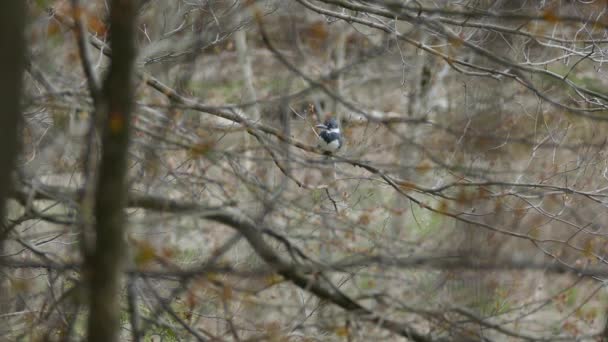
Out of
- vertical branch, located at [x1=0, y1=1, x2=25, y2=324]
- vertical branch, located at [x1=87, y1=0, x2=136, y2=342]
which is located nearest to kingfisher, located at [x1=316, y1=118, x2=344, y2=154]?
vertical branch, located at [x1=87, y1=0, x2=136, y2=342]

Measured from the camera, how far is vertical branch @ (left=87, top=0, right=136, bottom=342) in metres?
2.05

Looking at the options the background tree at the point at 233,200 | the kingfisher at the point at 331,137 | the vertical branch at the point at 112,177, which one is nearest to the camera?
the vertical branch at the point at 112,177

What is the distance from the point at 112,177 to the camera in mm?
2078

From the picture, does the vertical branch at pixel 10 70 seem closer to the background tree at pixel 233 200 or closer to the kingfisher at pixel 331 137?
the background tree at pixel 233 200

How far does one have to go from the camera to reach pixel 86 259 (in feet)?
6.97

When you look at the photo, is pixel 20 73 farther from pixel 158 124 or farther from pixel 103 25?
pixel 103 25

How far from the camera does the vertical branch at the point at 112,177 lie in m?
2.05

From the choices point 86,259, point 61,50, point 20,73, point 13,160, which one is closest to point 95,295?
point 86,259

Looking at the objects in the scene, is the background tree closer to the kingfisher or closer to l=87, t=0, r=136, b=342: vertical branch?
l=87, t=0, r=136, b=342: vertical branch

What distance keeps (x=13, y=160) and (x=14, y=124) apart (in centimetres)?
12

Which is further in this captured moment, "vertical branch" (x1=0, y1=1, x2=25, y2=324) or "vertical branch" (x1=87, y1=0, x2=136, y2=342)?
"vertical branch" (x1=87, y1=0, x2=136, y2=342)

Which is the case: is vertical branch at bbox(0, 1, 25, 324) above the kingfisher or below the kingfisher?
below

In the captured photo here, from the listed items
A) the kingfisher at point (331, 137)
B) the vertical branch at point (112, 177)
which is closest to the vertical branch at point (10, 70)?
the vertical branch at point (112, 177)

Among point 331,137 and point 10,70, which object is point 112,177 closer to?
point 10,70
